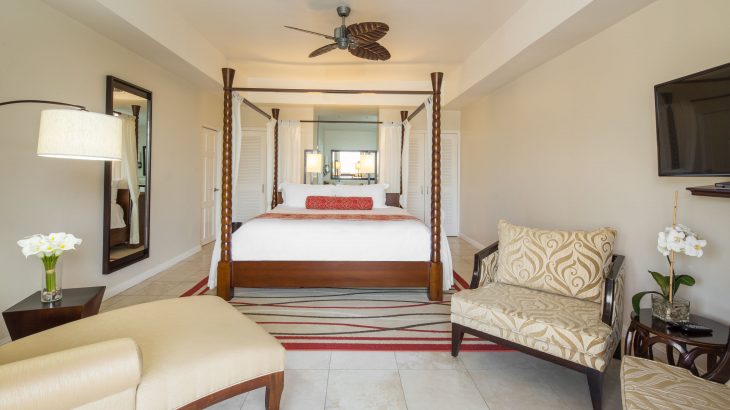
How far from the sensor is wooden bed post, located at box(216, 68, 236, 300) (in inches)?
127

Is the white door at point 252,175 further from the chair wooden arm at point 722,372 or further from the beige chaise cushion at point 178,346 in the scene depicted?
the chair wooden arm at point 722,372

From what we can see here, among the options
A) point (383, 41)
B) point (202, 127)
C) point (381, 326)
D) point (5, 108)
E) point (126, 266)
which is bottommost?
point (381, 326)

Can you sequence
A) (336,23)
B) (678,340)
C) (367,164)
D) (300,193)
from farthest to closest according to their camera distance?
(367,164)
(300,193)
(336,23)
(678,340)

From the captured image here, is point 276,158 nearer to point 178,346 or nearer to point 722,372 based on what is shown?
point 178,346

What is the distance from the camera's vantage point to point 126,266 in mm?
Result: 3609

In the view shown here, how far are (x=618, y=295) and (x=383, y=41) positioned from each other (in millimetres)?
3649

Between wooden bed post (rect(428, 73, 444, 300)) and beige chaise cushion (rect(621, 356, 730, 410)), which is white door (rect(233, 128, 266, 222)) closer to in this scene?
wooden bed post (rect(428, 73, 444, 300))

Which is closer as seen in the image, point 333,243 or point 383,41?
point 333,243


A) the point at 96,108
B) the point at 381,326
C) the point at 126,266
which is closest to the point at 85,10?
the point at 96,108

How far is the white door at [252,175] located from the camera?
21.6ft

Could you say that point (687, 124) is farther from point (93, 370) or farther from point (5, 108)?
point (5, 108)

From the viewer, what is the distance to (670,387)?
1288 mm

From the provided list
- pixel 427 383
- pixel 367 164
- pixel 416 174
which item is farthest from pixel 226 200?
pixel 367 164

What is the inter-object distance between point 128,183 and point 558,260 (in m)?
3.81
